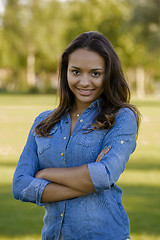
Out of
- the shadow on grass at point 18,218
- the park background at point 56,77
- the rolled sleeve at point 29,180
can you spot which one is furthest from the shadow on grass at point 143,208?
the rolled sleeve at point 29,180

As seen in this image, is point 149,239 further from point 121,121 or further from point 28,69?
point 28,69

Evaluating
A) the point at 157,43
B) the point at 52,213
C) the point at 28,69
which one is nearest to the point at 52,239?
the point at 52,213

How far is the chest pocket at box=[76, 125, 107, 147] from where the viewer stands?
8.69 ft

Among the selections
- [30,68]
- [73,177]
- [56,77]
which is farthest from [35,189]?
[30,68]

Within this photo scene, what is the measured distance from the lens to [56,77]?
8.23m

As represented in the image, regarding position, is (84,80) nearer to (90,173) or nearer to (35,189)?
(90,173)

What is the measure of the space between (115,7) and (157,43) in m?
29.5

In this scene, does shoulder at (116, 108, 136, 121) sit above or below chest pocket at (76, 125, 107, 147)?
above

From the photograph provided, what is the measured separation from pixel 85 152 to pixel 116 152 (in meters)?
0.17

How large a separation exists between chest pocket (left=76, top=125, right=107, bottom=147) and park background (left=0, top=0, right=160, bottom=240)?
550 mm

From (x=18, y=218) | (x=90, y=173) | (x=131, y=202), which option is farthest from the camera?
(x=131, y=202)

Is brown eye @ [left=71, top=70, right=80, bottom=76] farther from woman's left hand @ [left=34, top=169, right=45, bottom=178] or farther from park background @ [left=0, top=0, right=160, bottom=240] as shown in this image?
woman's left hand @ [left=34, top=169, right=45, bottom=178]

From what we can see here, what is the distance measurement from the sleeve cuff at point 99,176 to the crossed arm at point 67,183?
2cm

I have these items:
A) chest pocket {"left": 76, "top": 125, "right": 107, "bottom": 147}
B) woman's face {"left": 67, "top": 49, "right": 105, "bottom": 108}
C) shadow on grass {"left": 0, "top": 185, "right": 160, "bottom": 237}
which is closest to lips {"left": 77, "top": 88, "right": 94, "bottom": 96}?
woman's face {"left": 67, "top": 49, "right": 105, "bottom": 108}
